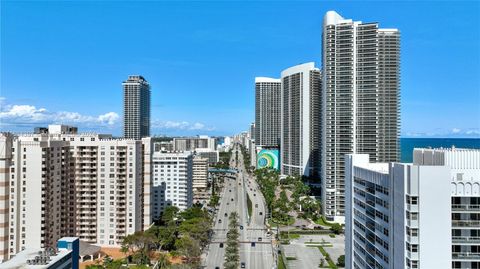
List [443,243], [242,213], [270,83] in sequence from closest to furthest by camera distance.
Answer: [443,243], [242,213], [270,83]

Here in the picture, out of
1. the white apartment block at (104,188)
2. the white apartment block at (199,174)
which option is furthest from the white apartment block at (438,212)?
the white apartment block at (199,174)

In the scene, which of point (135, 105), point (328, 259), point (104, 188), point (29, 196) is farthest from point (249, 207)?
point (135, 105)

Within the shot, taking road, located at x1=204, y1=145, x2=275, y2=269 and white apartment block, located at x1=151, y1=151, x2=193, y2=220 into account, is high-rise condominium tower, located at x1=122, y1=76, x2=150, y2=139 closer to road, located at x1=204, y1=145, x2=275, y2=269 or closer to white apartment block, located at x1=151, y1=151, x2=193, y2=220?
road, located at x1=204, y1=145, x2=275, y2=269

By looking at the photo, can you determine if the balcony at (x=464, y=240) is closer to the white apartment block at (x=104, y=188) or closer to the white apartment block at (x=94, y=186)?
the white apartment block at (x=94, y=186)

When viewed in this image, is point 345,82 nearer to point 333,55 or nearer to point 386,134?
point 333,55

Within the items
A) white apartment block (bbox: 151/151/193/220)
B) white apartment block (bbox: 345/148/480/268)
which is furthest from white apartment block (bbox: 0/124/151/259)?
white apartment block (bbox: 345/148/480/268)

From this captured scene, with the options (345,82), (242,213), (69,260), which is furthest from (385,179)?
(242,213)
